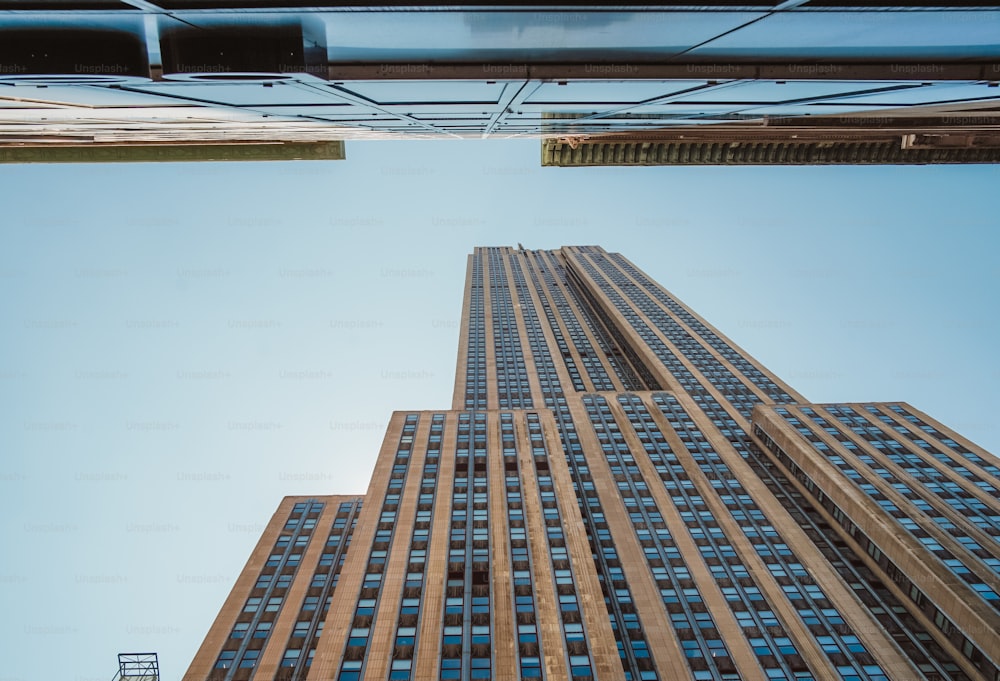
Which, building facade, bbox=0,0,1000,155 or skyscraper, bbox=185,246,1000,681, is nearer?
building facade, bbox=0,0,1000,155

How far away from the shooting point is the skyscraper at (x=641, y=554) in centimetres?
4316

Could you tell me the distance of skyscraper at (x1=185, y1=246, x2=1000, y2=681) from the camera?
43156 mm

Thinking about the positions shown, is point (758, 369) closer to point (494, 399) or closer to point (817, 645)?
point (494, 399)

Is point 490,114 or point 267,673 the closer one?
point 490,114

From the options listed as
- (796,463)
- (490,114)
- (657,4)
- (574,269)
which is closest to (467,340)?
(574,269)

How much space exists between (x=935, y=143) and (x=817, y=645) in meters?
45.7

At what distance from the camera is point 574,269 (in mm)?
169500

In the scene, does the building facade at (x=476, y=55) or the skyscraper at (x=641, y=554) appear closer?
the building facade at (x=476, y=55)

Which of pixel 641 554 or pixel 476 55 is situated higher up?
pixel 476 55

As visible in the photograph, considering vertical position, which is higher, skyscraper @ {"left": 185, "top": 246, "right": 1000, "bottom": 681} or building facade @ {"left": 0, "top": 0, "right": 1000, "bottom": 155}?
building facade @ {"left": 0, "top": 0, "right": 1000, "bottom": 155}

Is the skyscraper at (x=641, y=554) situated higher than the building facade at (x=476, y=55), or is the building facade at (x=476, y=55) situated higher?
the building facade at (x=476, y=55)

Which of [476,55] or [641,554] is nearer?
[476,55]

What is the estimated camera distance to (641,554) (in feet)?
194

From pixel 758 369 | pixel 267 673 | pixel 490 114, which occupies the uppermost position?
pixel 490 114
